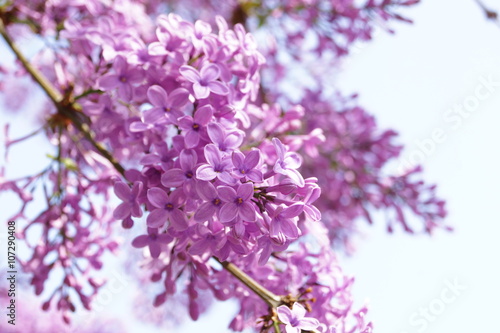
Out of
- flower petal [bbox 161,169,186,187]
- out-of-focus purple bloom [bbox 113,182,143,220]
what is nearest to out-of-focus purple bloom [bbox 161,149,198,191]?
flower petal [bbox 161,169,186,187]

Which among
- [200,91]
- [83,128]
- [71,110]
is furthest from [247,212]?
[71,110]

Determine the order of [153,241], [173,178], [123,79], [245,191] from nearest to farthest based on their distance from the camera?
[245,191] → [173,178] → [153,241] → [123,79]

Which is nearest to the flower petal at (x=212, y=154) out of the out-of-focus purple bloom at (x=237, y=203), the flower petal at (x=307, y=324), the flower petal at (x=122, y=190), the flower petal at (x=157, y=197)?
the out-of-focus purple bloom at (x=237, y=203)

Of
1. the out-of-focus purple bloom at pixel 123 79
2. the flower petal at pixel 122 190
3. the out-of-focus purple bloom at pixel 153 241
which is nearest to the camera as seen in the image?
the flower petal at pixel 122 190

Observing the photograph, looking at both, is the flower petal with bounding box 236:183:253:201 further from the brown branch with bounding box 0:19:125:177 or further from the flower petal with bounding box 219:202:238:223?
the brown branch with bounding box 0:19:125:177

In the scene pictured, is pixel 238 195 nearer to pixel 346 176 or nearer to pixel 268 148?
pixel 268 148

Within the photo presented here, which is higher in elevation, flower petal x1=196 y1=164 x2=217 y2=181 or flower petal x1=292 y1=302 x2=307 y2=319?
flower petal x1=196 y1=164 x2=217 y2=181

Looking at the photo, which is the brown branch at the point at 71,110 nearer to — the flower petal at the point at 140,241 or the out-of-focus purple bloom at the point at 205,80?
Result: the flower petal at the point at 140,241

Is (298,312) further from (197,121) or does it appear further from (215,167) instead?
(197,121)
